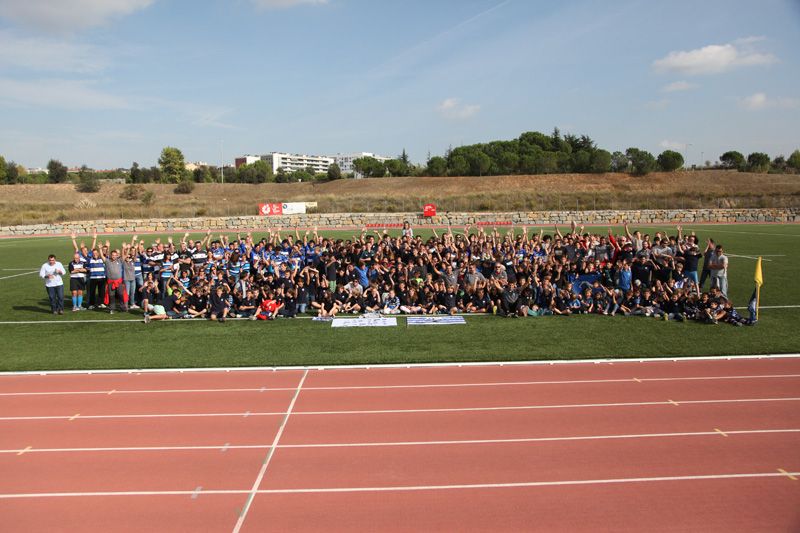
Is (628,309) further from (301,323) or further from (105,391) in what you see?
(105,391)

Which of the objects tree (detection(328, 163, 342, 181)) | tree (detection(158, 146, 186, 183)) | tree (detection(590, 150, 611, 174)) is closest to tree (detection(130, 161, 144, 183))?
tree (detection(158, 146, 186, 183))

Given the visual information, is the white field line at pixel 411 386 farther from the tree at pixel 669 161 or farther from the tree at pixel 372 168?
the tree at pixel 372 168

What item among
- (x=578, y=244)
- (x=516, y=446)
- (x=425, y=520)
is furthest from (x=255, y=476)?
(x=578, y=244)

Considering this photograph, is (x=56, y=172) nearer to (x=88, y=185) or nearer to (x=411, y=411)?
(x=88, y=185)

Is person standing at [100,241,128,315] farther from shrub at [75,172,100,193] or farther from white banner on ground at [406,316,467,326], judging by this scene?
shrub at [75,172,100,193]

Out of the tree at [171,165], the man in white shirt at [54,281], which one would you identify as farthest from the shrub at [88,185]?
the man in white shirt at [54,281]

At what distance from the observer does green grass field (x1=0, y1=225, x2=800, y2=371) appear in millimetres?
10500

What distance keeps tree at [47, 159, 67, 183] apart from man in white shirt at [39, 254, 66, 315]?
97811mm

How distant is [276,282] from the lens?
47.6 ft

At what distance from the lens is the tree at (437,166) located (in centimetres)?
9306

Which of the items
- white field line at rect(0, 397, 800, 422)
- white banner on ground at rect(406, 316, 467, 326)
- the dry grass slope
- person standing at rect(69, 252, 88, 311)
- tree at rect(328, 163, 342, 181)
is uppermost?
tree at rect(328, 163, 342, 181)

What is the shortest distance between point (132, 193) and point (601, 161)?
233 feet

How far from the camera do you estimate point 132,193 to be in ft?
267

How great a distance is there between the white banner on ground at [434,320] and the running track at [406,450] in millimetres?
3272
